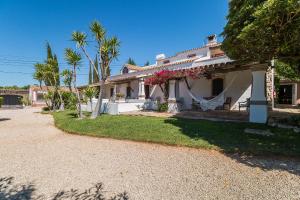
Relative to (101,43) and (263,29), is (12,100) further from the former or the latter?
(263,29)

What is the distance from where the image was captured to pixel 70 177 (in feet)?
12.6

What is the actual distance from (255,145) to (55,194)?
4621mm

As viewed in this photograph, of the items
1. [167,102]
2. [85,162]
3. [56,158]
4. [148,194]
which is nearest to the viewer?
[148,194]

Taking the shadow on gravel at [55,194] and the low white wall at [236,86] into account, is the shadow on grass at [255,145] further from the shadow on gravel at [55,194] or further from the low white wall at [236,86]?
the low white wall at [236,86]

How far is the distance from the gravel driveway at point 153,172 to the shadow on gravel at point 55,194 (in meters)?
0.10

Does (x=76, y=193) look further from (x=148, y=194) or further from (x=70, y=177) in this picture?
(x=148, y=194)

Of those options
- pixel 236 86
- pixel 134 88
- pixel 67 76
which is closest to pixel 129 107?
pixel 67 76

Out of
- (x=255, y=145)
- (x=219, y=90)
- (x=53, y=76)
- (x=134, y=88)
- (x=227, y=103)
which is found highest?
(x=53, y=76)

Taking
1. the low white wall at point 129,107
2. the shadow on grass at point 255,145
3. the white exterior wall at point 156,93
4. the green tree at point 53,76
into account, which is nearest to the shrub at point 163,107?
the low white wall at point 129,107

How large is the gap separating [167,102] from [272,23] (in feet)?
28.2

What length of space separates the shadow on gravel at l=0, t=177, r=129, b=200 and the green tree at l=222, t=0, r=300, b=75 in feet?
14.7

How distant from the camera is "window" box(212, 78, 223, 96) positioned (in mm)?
12708

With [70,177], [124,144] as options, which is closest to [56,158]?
[70,177]

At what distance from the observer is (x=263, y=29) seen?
4734mm
